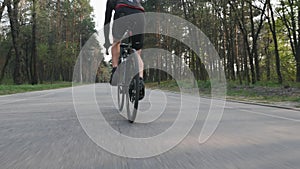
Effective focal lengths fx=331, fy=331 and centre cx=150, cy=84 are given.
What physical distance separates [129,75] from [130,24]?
30.6 inches

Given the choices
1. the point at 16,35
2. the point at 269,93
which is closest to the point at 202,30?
the point at 16,35

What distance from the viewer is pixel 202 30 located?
32688 millimetres

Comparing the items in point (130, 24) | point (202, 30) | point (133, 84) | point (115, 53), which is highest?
point (202, 30)

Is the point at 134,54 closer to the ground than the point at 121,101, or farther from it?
farther from it

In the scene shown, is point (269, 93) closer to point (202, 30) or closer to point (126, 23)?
point (126, 23)

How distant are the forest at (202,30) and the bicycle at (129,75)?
54.1 feet

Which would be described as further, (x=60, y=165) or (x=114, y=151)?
(x=114, y=151)

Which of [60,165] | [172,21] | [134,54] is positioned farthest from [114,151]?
[172,21]

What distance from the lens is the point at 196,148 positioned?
10.5ft

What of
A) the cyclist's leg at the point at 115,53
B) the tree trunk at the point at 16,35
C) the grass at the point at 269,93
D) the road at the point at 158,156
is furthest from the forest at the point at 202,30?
the road at the point at 158,156

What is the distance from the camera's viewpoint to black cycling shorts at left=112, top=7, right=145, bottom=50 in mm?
4816

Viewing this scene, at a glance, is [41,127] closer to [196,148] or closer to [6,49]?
[196,148]

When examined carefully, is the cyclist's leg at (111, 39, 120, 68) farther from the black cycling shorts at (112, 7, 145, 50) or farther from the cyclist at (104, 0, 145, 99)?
the black cycling shorts at (112, 7, 145, 50)

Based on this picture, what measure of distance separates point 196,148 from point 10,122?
129 inches
